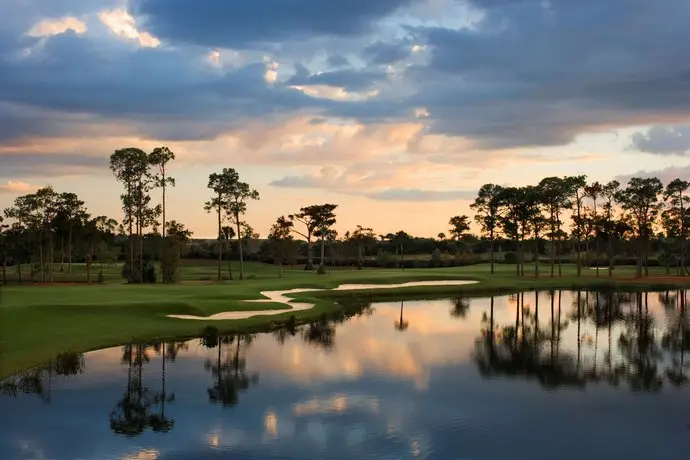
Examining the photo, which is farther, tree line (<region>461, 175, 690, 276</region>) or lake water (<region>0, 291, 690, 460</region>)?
tree line (<region>461, 175, 690, 276</region>)

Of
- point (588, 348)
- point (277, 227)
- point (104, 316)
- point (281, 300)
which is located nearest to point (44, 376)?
point (104, 316)

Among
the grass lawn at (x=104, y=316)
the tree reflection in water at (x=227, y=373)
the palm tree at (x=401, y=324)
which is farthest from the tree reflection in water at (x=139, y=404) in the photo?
the palm tree at (x=401, y=324)

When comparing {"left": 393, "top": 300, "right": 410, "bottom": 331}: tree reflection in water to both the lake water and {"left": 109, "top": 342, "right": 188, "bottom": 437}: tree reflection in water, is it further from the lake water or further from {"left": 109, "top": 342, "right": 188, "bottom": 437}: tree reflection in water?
{"left": 109, "top": 342, "right": 188, "bottom": 437}: tree reflection in water

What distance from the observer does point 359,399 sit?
25594mm

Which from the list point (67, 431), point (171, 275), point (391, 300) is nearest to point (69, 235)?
point (171, 275)

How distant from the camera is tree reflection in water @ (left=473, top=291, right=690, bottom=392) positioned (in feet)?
102

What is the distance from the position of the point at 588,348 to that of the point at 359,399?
20021 mm

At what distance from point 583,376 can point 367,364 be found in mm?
10206

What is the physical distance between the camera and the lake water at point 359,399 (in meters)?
20.2

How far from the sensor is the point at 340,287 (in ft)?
264

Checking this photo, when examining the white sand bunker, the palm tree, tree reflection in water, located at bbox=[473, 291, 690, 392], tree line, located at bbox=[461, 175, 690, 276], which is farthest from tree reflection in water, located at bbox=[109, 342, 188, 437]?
tree line, located at bbox=[461, 175, 690, 276]

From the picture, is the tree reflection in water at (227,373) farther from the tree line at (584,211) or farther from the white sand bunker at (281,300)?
the tree line at (584,211)

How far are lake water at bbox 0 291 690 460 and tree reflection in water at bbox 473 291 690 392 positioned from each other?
197 millimetres

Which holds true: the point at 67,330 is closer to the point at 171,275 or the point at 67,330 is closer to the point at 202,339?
the point at 202,339
